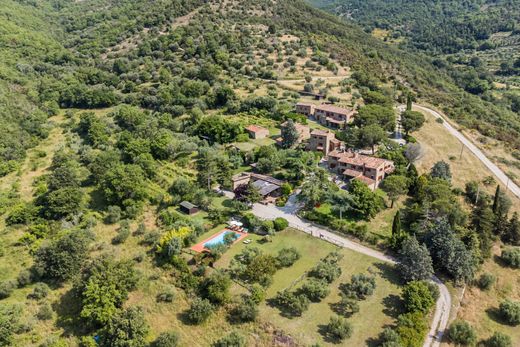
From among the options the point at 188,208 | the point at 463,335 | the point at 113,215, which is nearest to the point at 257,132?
the point at 188,208

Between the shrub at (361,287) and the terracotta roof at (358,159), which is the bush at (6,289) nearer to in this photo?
the shrub at (361,287)

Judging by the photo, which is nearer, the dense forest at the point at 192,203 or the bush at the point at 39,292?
the dense forest at the point at 192,203

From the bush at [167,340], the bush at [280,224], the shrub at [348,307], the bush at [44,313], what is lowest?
the bush at [44,313]

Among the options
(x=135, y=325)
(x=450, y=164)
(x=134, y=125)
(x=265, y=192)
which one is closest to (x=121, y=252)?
(x=135, y=325)

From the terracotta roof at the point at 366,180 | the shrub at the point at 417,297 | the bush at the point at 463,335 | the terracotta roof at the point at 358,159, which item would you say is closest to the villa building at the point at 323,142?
the terracotta roof at the point at 358,159

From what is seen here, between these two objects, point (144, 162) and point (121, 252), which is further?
point (144, 162)

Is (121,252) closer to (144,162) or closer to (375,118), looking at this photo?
(144,162)

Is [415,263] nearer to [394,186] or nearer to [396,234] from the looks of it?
[396,234]

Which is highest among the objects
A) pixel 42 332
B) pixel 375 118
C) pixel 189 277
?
pixel 375 118
